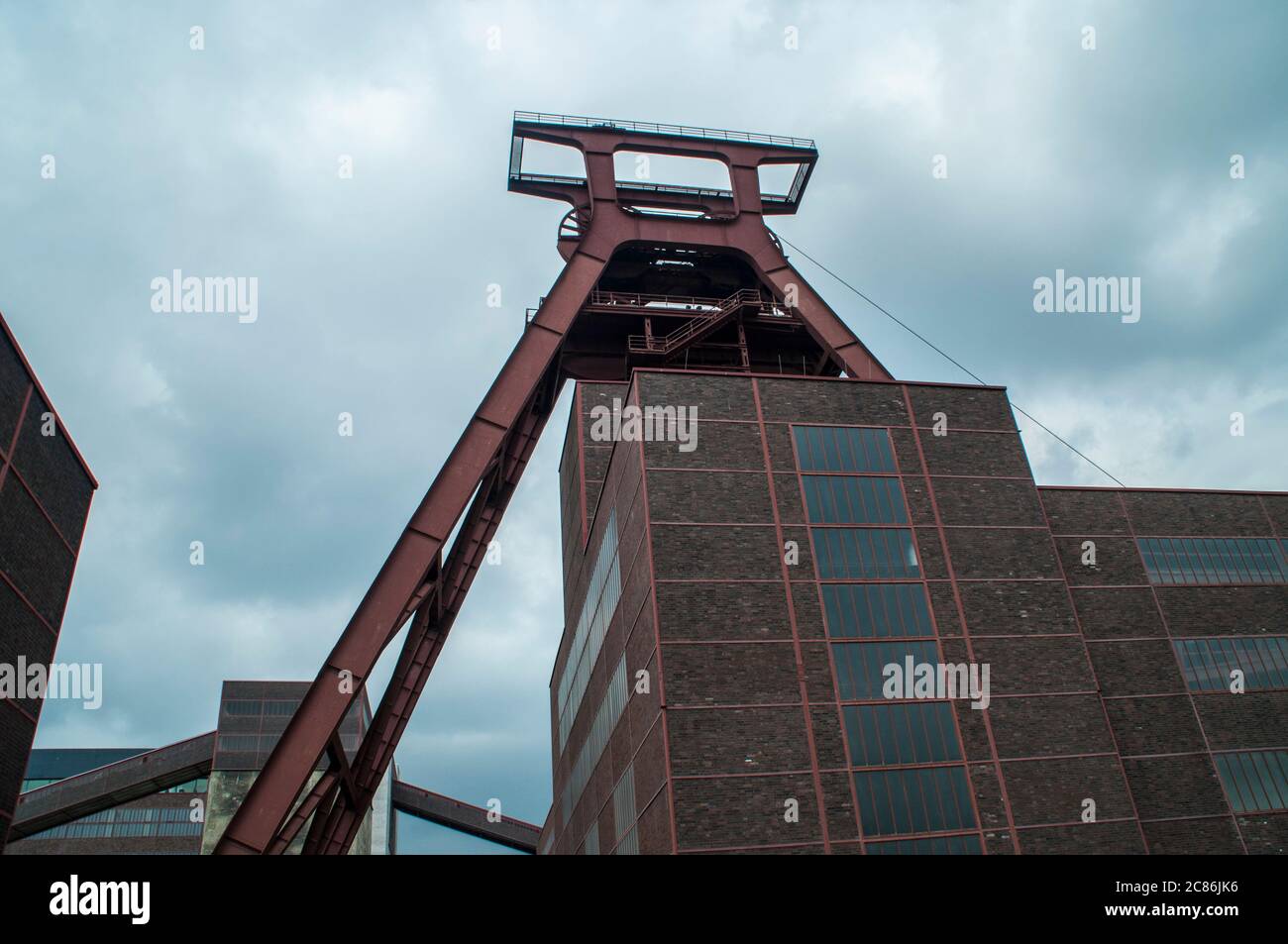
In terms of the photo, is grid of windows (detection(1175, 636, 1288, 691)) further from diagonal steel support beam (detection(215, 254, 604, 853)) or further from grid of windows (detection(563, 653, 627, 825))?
diagonal steel support beam (detection(215, 254, 604, 853))

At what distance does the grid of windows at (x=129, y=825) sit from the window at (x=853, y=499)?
33.8 m

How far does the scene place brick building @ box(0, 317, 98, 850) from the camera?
59.8ft

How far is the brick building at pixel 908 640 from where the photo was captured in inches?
689

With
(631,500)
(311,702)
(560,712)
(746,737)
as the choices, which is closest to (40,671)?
(311,702)

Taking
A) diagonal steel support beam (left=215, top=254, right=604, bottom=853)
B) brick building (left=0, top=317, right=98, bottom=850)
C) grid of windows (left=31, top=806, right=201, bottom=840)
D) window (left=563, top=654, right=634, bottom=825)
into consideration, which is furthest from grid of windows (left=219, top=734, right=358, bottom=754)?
brick building (left=0, top=317, right=98, bottom=850)

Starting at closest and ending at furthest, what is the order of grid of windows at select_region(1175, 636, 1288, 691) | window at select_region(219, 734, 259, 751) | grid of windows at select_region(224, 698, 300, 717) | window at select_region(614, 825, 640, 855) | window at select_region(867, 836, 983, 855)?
window at select_region(867, 836, 983, 855) < window at select_region(614, 825, 640, 855) < grid of windows at select_region(1175, 636, 1288, 691) < window at select_region(219, 734, 259, 751) < grid of windows at select_region(224, 698, 300, 717)

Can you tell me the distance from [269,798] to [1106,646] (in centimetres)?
1955

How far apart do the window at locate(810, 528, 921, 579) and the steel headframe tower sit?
217 inches

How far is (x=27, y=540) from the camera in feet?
63.3

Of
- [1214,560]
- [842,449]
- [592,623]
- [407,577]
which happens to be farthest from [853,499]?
[1214,560]

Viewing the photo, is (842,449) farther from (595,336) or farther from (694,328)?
(595,336)

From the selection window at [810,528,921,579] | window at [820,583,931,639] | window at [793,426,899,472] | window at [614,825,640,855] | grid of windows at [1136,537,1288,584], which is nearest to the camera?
window at [820,583,931,639]

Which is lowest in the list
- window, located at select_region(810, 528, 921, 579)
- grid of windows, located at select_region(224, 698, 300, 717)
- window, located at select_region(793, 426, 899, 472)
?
window, located at select_region(810, 528, 921, 579)

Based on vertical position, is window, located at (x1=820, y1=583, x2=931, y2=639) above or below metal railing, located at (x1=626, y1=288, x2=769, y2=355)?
below
